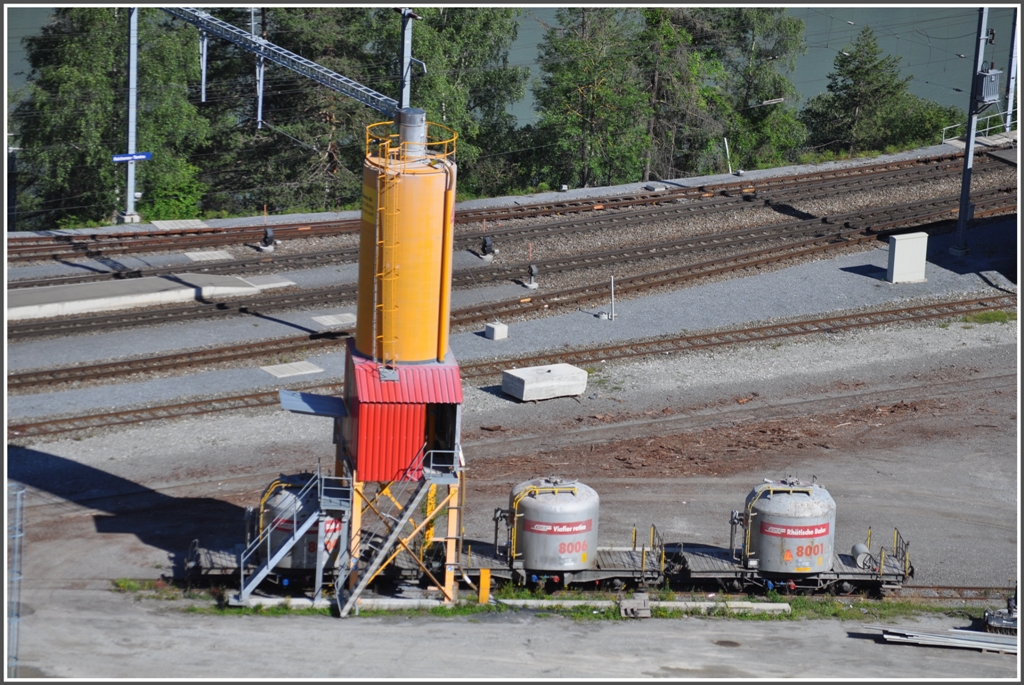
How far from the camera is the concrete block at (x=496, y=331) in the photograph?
3831 centimetres

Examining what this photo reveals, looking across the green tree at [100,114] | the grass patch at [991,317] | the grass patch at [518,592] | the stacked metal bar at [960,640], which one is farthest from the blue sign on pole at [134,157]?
the stacked metal bar at [960,640]

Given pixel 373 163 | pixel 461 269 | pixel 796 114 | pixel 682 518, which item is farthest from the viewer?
pixel 796 114

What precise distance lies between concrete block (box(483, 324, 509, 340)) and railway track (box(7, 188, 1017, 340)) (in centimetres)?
130

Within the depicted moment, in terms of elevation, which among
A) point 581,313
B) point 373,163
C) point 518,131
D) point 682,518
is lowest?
point 682,518

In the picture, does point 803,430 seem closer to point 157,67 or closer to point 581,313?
point 581,313

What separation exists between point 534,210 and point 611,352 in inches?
493

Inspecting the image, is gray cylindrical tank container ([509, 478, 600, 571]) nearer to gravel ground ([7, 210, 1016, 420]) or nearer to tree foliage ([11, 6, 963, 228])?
gravel ground ([7, 210, 1016, 420])

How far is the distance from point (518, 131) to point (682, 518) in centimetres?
3515

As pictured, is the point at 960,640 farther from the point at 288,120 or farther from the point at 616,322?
the point at 288,120

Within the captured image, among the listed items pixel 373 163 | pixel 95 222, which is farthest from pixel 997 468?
pixel 95 222

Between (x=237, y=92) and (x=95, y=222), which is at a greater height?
(x=237, y=92)

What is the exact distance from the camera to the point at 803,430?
33469 millimetres

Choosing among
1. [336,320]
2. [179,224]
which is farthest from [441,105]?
[336,320]

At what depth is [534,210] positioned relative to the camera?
48.9 m
